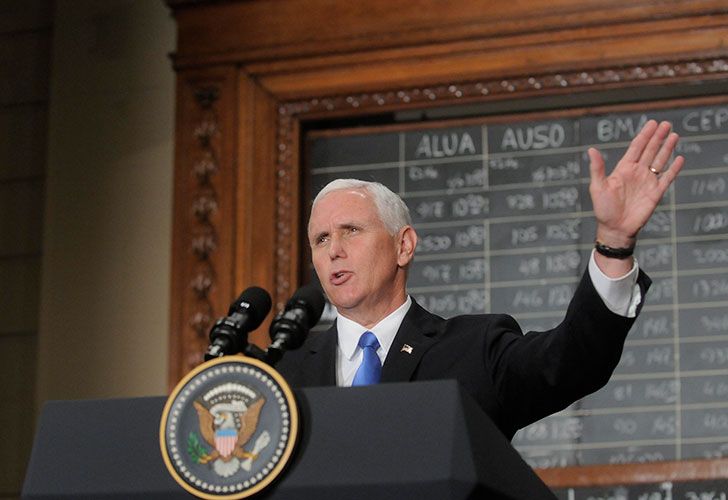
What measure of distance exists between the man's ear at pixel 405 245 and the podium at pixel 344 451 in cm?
82

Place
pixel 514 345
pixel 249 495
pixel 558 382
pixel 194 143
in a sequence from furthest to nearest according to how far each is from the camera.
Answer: pixel 194 143
pixel 514 345
pixel 558 382
pixel 249 495

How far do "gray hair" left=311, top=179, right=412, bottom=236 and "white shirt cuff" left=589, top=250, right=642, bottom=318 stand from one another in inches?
22.4

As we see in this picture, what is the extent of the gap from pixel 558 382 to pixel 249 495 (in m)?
0.66

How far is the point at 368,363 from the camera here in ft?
8.28

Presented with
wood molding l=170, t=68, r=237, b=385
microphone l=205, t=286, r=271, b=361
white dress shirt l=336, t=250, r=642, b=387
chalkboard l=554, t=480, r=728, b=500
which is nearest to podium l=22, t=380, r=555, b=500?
microphone l=205, t=286, r=271, b=361

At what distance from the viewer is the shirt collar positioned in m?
2.60

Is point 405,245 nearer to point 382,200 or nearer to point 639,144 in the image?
point 382,200

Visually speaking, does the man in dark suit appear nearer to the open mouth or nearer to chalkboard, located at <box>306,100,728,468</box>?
the open mouth

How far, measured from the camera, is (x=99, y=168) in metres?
4.93

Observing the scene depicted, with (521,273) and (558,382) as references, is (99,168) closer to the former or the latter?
(521,273)

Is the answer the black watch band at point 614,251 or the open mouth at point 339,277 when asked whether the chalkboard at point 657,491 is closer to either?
the open mouth at point 339,277

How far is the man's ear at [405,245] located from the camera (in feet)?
9.06

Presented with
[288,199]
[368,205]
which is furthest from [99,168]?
[368,205]

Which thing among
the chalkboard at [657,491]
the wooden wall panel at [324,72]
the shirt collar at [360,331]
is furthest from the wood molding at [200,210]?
the shirt collar at [360,331]
